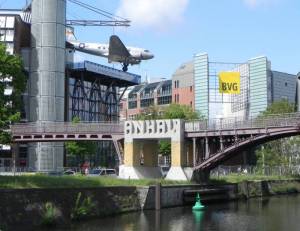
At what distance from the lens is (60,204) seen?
5009cm

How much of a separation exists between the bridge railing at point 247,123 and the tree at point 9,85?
29520 millimetres

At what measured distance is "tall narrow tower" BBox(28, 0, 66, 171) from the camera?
122 meters

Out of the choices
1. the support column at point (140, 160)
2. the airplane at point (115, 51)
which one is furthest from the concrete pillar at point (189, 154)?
the airplane at point (115, 51)

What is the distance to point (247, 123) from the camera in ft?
241

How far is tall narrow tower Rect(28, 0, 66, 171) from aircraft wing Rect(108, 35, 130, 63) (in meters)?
23.5

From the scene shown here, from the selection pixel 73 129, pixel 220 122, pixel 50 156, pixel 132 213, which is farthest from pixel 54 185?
pixel 50 156

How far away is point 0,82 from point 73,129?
39552 mm

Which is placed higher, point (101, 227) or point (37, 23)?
point (37, 23)

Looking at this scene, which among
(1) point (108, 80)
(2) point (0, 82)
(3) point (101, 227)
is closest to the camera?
(3) point (101, 227)

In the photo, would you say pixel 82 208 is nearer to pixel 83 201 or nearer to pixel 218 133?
pixel 83 201

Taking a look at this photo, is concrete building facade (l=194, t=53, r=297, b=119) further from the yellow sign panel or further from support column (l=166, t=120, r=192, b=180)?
support column (l=166, t=120, r=192, b=180)

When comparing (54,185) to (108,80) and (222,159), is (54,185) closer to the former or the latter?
(222,159)

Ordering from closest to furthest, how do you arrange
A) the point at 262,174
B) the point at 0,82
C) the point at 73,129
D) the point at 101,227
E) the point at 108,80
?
1. the point at 101,227
2. the point at 0,82
3. the point at 73,129
4. the point at 262,174
5. the point at 108,80

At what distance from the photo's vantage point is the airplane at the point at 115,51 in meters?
146
